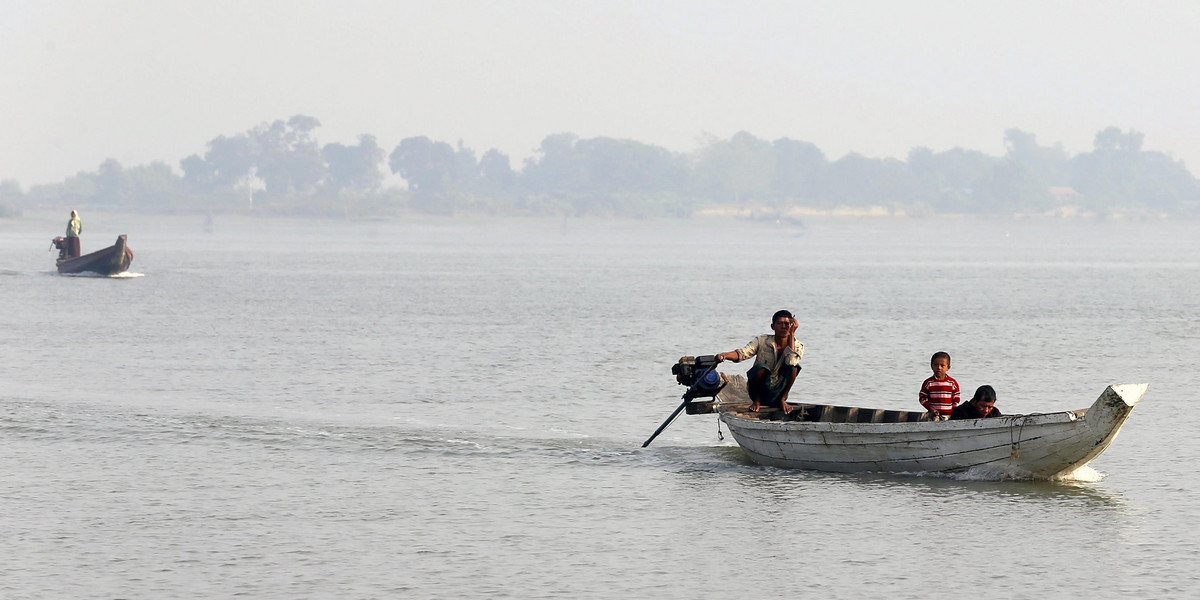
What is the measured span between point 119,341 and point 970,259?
344ft

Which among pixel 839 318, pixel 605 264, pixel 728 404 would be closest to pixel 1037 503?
pixel 728 404

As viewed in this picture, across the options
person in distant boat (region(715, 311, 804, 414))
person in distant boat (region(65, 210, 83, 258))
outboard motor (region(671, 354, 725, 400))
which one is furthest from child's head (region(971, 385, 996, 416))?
person in distant boat (region(65, 210, 83, 258))

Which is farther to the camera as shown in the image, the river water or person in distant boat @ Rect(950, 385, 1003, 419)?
person in distant boat @ Rect(950, 385, 1003, 419)

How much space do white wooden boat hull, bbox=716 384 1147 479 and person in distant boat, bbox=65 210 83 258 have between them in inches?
2156

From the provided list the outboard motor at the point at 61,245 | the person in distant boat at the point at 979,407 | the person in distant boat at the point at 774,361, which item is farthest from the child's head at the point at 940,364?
the outboard motor at the point at 61,245

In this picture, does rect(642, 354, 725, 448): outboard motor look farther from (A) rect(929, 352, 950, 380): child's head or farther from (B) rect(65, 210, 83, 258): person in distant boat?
(B) rect(65, 210, 83, 258): person in distant boat

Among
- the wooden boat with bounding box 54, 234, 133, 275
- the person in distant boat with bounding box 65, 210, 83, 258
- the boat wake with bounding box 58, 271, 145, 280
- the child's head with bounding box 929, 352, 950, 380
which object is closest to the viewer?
the child's head with bounding box 929, 352, 950, 380

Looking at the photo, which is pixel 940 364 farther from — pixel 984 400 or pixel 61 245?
pixel 61 245

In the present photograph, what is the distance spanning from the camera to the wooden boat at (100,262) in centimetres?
7275

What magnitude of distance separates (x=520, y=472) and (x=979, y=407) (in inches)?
265

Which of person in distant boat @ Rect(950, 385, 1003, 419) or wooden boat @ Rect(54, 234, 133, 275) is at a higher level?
person in distant boat @ Rect(950, 385, 1003, 419)

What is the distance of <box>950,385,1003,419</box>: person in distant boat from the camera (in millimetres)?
19859

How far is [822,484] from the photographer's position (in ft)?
68.2

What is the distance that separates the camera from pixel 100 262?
7338 centimetres
